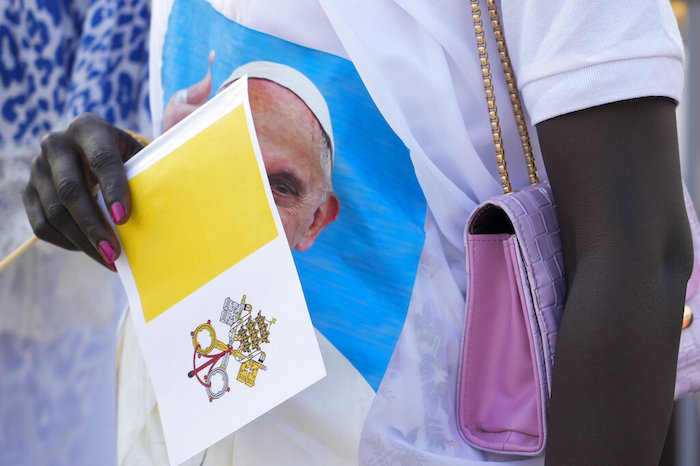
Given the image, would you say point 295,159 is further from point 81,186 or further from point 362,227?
point 81,186

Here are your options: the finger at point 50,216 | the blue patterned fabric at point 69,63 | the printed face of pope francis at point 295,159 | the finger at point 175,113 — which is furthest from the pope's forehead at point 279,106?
the blue patterned fabric at point 69,63

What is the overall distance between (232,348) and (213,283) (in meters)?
0.06

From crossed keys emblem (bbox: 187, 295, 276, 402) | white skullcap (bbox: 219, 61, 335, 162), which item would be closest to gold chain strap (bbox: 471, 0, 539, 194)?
white skullcap (bbox: 219, 61, 335, 162)

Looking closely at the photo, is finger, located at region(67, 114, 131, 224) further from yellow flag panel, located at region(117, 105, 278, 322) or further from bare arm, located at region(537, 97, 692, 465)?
bare arm, located at region(537, 97, 692, 465)

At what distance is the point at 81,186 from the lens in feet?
2.58

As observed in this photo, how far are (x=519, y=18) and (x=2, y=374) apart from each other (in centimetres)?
99

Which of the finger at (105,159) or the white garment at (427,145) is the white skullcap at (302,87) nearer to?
the white garment at (427,145)

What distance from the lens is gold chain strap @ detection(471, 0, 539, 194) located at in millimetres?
678

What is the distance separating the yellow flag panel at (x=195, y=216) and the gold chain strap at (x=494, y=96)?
0.24 metres

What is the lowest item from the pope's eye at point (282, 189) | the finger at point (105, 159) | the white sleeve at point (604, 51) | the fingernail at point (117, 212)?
the pope's eye at point (282, 189)

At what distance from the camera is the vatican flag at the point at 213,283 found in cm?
63

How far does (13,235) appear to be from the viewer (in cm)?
128

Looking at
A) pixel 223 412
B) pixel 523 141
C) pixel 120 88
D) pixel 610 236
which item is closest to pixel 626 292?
pixel 610 236

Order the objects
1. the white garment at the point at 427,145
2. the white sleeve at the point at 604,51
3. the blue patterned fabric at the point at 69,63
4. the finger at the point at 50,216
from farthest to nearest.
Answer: the blue patterned fabric at the point at 69,63 → the finger at the point at 50,216 → the white garment at the point at 427,145 → the white sleeve at the point at 604,51
